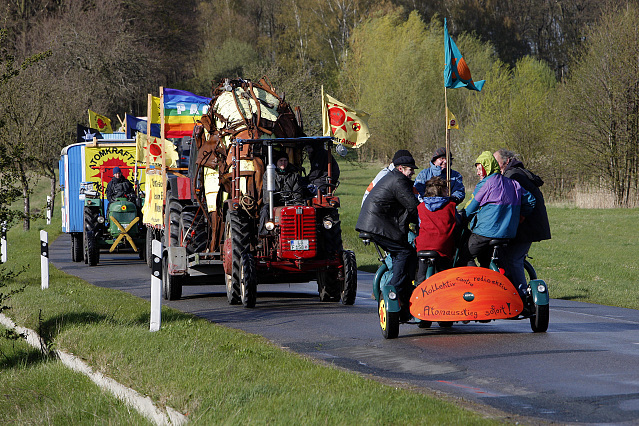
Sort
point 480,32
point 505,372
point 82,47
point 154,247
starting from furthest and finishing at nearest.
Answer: point 480,32, point 82,47, point 154,247, point 505,372

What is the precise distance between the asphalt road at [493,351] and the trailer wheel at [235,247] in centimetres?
40

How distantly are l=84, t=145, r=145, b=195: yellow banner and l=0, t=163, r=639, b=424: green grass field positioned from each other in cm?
1016

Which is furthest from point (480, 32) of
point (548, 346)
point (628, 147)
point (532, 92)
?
point (548, 346)

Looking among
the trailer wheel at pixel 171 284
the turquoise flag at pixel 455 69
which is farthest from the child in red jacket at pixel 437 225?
the trailer wheel at pixel 171 284

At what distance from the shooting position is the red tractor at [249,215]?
13.4 metres

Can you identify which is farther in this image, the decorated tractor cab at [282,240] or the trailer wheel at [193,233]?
the trailer wheel at [193,233]

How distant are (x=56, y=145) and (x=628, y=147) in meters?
24.9

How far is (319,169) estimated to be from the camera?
14.1 metres

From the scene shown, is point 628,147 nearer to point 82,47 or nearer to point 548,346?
point 548,346

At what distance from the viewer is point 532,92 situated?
150 ft

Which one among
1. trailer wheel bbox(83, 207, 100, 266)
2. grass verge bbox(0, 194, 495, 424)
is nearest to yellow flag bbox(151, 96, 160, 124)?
trailer wheel bbox(83, 207, 100, 266)

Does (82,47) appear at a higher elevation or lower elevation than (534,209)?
higher

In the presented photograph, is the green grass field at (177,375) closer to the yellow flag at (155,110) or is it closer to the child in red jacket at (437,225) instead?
the child in red jacket at (437,225)

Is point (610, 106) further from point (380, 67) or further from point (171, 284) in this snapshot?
point (171, 284)
